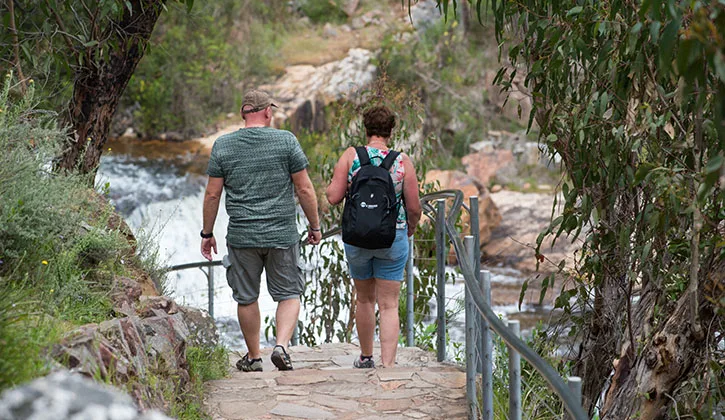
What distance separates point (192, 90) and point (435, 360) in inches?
590

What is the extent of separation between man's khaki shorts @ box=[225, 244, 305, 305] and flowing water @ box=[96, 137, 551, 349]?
6.26m

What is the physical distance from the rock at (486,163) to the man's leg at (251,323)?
46.7 feet

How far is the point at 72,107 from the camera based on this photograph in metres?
6.71

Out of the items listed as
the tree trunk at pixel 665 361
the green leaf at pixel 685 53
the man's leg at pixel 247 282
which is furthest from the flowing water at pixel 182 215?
the green leaf at pixel 685 53

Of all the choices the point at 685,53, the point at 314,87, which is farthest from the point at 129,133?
the point at 685,53

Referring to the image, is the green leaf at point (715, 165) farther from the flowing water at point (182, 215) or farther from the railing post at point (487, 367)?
the flowing water at point (182, 215)

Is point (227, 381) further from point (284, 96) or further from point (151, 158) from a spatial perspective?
point (284, 96)

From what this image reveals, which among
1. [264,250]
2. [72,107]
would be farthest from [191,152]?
[264,250]

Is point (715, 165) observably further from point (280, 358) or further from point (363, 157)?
point (280, 358)

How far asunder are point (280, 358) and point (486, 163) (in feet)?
→ 49.1

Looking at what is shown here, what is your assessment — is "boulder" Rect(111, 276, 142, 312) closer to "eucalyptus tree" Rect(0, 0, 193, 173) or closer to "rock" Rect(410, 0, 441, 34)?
"eucalyptus tree" Rect(0, 0, 193, 173)

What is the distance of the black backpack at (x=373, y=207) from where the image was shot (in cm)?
523

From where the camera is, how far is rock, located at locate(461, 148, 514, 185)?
19938 mm

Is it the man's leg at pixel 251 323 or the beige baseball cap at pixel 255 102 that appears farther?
the man's leg at pixel 251 323
